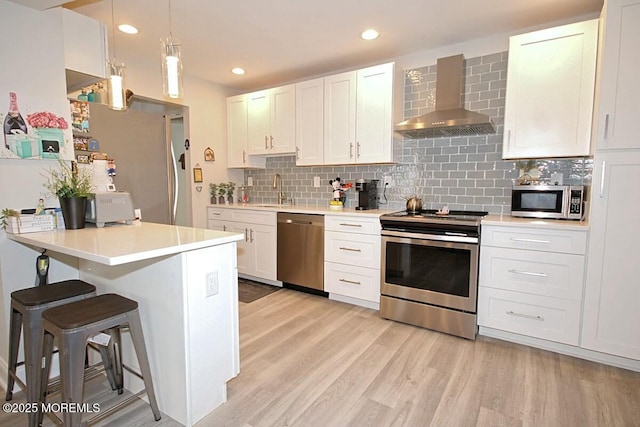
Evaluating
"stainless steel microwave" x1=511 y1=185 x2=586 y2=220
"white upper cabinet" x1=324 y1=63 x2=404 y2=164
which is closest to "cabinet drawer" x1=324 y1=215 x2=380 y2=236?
"white upper cabinet" x1=324 y1=63 x2=404 y2=164

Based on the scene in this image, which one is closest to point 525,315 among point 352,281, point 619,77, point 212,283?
point 352,281

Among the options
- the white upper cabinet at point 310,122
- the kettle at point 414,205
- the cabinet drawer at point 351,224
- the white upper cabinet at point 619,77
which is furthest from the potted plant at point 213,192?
the white upper cabinet at point 619,77

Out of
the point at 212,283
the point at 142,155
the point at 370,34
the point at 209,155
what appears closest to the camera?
the point at 212,283

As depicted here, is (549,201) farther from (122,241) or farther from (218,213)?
(218,213)

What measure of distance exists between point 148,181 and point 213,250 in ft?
7.70

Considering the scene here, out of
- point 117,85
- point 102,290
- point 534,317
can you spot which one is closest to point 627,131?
point 534,317

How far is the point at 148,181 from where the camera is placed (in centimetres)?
363

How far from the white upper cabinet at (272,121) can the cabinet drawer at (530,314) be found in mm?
2581

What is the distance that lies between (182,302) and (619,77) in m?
2.92

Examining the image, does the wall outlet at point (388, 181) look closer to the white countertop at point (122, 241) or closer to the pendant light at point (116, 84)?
the white countertop at point (122, 241)

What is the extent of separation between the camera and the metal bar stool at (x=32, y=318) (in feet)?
5.37

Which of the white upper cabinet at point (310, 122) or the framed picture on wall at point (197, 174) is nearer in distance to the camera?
the white upper cabinet at point (310, 122)

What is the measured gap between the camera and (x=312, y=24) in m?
2.78

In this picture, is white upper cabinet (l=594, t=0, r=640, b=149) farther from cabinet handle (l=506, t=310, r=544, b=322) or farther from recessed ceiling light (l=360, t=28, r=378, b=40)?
recessed ceiling light (l=360, t=28, r=378, b=40)
